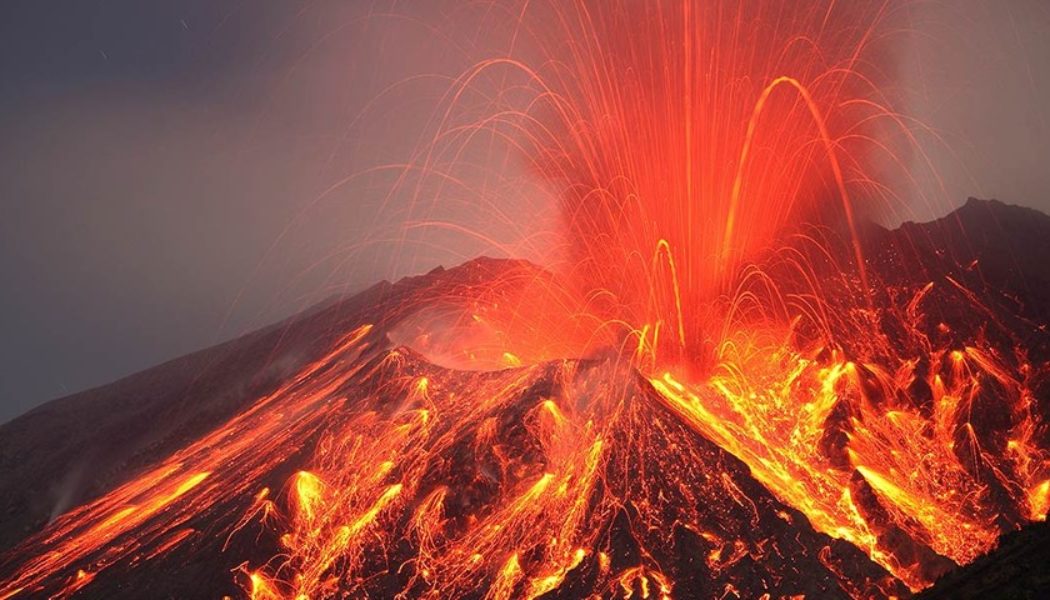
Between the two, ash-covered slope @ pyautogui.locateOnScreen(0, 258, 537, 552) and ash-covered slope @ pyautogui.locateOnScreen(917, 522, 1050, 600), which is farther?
ash-covered slope @ pyautogui.locateOnScreen(0, 258, 537, 552)

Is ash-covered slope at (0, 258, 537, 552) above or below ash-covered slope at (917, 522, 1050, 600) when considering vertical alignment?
above

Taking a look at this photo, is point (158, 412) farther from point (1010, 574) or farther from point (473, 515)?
point (1010, 574)

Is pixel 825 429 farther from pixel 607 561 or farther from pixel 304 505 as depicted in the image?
pixel 304 505

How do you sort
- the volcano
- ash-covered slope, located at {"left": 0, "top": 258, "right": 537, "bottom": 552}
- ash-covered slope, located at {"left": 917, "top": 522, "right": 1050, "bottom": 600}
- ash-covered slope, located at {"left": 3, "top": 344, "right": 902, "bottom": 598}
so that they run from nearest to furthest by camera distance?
ash-covered slope, located at {"left": 917, "top": 522, "right": 1050, "bottom": 600}, ash-covered slope, located at {"left": 3, "top": 344, "right": 902, "bottom": 598}, the volcano, ash-covered slope, located at {"left": 0, "top": 258, "right": 537, "bottom": 552}

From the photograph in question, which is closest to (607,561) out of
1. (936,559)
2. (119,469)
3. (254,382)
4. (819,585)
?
(819,585)

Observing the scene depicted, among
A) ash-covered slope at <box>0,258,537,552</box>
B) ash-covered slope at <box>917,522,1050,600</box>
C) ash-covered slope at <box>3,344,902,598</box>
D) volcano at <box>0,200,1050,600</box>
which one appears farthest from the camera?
ash-covered slope at <box>0,258,537,552</box>

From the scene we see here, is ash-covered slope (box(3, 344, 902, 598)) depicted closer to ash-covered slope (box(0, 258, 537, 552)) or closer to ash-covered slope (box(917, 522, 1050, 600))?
ash-covered slope (box(917, 522, 1050, 600))

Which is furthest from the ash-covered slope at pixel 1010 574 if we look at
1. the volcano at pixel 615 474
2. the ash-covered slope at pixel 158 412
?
the ash-covered slope at pixel 158 412

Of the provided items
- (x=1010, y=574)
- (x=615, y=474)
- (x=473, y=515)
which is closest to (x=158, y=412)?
(x=473, y=515)

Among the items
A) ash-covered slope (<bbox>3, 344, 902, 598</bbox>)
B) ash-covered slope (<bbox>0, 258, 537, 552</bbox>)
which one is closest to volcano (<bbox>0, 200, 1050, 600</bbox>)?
ash-covered slope (<bbox>3, 344, 902, 598</bbox>)
